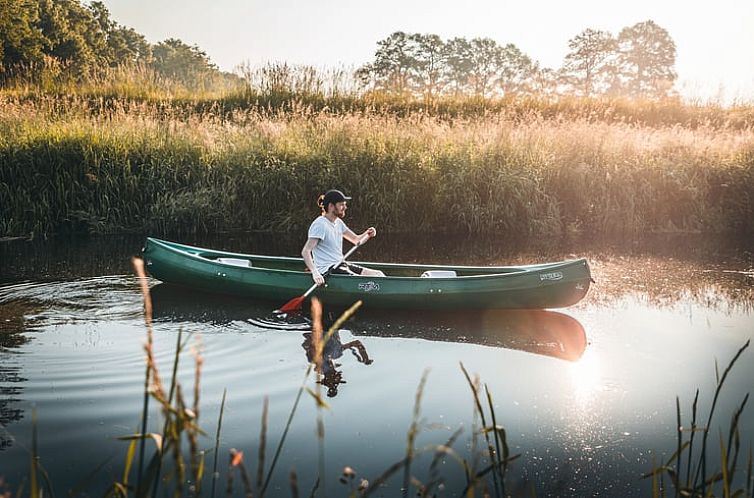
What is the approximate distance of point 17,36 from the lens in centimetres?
2834

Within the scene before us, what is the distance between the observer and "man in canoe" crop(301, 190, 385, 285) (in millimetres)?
7477

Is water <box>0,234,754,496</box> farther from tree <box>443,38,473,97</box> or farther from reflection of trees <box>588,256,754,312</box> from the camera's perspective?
tree <box>443,38,473,97</box>

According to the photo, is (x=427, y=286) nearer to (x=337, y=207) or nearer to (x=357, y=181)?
(x=337, y=207)

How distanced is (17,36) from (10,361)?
26.0 metres

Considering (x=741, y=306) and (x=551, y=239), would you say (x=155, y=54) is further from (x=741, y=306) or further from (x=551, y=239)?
(x=741, y=306)

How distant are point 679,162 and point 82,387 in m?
11.2

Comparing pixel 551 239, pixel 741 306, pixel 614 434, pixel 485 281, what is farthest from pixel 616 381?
pixel 551 239

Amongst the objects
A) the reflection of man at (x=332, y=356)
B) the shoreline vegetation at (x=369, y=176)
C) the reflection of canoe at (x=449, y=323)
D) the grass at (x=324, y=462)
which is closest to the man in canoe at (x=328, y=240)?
the reflection of canoe at (x=449, y=323)

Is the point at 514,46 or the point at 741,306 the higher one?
the point at 514,46

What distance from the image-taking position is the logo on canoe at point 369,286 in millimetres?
7422

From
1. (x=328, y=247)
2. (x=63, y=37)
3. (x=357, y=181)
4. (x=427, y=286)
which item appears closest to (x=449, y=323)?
(x=427, y=286)

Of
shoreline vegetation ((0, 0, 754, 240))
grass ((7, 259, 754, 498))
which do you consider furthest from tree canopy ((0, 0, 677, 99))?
grass ((7, 259, 754, 498))

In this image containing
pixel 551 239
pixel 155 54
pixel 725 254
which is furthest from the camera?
pixel 155 54

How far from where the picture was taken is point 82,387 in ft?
17.4
